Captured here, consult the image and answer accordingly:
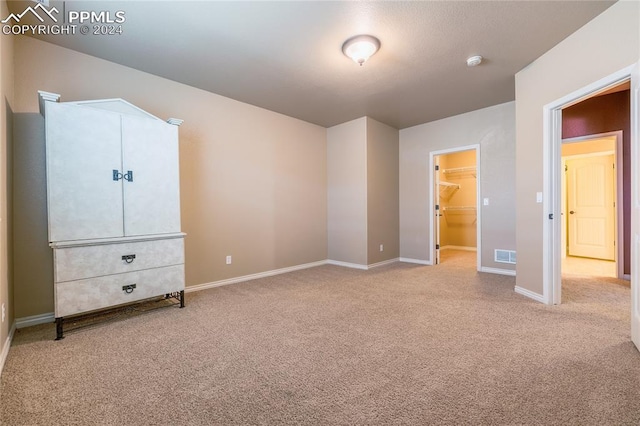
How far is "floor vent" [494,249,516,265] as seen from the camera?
4.38 m

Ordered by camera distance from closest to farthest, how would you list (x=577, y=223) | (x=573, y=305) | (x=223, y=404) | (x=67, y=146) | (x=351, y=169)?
(x=223, y=404) < (x=67, y=146) < (x=573, y=305) < (x=351, y=169) < (x=577, y=223)

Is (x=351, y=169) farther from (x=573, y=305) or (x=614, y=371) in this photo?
(x=614, y=371)

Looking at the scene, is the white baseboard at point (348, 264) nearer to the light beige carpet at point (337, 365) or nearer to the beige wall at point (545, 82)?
the light beige carpet at point (337, 365)

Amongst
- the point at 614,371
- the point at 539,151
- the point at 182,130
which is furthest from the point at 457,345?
the point at 182,130

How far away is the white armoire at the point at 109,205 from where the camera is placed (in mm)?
2312

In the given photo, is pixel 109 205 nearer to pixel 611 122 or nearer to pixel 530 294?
pixel 530 294

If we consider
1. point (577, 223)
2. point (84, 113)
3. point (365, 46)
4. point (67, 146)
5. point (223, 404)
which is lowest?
point (223, 404)

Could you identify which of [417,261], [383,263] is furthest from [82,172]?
[417,261]

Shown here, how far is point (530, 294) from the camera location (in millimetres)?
3168

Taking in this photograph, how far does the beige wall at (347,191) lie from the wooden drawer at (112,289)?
9.82ft

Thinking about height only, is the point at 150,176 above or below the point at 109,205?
above

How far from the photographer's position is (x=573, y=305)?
289cm

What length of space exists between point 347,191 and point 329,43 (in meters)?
2.81

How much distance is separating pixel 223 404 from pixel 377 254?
401 cm
